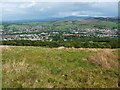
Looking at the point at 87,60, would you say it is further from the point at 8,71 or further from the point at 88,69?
the point at 8,71

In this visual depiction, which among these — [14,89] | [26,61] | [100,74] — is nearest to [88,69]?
[100,74]

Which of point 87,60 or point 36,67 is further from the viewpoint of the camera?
point 87,60

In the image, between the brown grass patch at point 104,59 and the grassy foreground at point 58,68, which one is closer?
the grassy foreground at point 58,68

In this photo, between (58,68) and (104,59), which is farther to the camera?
(104,59)

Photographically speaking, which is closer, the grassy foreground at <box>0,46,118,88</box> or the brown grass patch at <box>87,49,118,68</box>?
the grassy foreground at <box>0,46,118,88</box>
